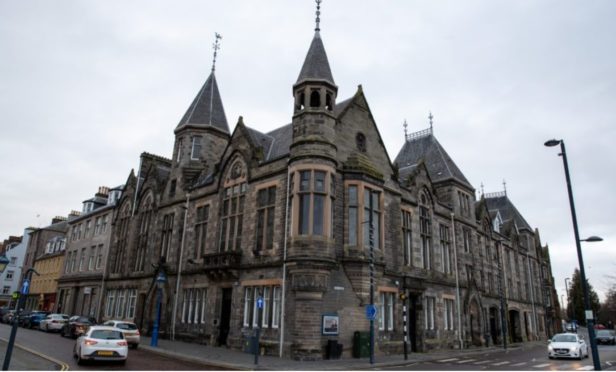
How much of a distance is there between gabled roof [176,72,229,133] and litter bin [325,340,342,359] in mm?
21556

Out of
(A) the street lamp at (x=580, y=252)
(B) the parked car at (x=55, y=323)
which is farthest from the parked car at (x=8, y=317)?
(A) the street lamp at (x=580, y=252)

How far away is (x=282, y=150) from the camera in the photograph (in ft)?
90.5

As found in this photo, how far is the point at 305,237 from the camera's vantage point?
21.5 metres

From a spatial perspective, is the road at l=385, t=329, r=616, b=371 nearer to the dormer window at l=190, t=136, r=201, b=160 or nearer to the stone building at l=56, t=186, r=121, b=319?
the dormer window at l=190, t=136, r=201, b=160

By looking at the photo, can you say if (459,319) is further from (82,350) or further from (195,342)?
(82,350)

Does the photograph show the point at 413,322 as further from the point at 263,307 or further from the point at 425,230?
the point at 263,307

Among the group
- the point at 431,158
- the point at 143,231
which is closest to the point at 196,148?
the point at 143,231

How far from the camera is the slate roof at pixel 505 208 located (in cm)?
5725

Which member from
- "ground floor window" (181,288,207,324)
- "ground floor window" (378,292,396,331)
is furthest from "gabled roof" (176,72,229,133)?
"ground floor window" (378,292,396,331)

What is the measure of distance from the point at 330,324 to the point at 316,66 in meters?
14.7

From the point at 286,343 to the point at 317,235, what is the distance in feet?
18.1

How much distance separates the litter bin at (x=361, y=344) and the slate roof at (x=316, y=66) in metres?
14.2

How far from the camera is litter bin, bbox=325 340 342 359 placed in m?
20.4

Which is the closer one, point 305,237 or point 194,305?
point 305,237
